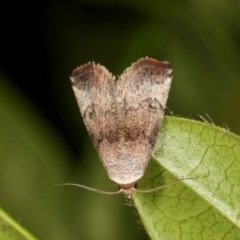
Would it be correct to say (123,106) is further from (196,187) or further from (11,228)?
(11,228)

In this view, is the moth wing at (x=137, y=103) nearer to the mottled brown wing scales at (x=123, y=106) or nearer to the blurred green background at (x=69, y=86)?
the mottled brown wing scales at (x=123, y=106)

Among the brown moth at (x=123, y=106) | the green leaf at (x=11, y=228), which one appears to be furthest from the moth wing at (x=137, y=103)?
the green leaf at (x=11, y=228)

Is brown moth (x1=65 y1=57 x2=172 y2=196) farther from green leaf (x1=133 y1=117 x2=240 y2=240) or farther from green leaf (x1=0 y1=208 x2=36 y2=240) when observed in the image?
green leaf (x1=0 y1=208 x2=36 y2=240)

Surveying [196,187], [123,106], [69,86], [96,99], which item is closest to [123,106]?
[123,106]

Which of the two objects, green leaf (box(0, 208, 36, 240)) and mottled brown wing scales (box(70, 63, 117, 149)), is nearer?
green leaf (box(0, 208, 36, 240))

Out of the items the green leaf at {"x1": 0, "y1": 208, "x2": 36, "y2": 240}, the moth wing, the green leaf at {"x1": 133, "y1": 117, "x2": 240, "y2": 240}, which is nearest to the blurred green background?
the moth wing

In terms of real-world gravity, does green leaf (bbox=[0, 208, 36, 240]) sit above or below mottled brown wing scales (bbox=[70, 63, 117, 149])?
below

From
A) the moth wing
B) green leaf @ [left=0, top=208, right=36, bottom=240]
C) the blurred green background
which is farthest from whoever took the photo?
the blurred green background
